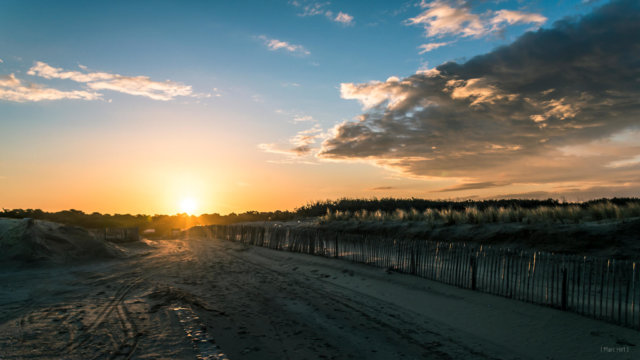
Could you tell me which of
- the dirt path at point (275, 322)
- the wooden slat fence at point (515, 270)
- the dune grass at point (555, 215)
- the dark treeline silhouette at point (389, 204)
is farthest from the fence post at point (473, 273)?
the dark treeline silhouette at point (389, 204)

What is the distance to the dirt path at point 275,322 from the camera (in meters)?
5.67

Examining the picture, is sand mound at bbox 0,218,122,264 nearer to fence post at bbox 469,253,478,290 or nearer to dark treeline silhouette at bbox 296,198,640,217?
fence post at bbox 469,253,478,290

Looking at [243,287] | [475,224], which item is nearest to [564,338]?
[243,287]

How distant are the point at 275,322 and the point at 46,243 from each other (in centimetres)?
1431

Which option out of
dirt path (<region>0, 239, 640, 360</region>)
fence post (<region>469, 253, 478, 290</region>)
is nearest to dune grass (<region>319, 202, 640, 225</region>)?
fence post (<region>469, 253, 478, 290</region>)

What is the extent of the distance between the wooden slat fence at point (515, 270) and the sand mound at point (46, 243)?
34.4 ft

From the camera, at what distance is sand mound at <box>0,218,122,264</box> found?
1479cm

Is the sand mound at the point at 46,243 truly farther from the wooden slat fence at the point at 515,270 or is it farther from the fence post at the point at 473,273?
the fence post at the point at 473,273

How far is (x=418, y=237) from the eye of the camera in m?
17.6

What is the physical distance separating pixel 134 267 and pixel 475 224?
1477 centimetres

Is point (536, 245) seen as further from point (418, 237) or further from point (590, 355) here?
point (590, 355)

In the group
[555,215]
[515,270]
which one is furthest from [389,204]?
[515,270]

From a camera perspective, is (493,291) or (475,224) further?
(475,224)

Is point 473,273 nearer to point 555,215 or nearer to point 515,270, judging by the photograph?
point 515,270
